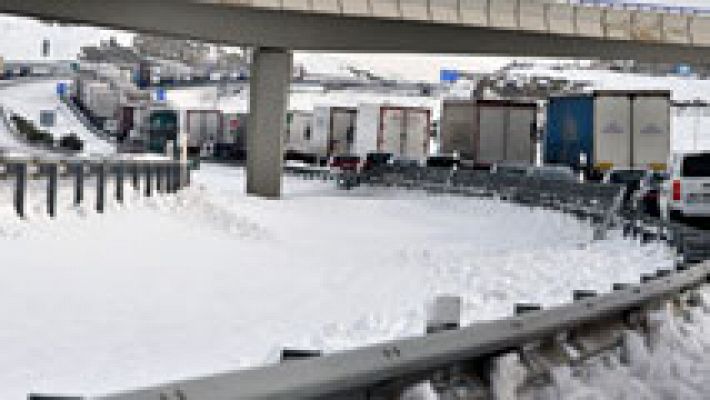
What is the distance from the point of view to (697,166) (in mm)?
26266

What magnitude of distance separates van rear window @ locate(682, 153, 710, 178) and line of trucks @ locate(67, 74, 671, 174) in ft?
54.8

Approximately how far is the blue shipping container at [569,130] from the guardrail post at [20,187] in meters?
26.6

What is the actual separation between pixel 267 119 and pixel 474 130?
28.5 ft

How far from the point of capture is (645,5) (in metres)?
59.3

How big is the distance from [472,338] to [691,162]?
20625 millimetres

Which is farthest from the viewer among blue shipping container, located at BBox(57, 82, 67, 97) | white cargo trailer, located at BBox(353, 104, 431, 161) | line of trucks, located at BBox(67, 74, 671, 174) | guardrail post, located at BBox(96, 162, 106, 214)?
blue shipping container, located at BBox(57, 82, 67, 97)

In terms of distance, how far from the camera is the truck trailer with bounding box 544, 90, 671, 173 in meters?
43.2

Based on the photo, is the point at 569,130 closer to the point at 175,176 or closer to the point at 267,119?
the point at 267,119

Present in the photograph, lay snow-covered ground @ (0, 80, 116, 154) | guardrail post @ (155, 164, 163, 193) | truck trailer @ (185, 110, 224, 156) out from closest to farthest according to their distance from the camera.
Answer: guardrail post @ (155, 164, 163, 193), truck trailer @ (185, 110, 224, 156), snow-covered ground @ (0, 80, 116, 154)

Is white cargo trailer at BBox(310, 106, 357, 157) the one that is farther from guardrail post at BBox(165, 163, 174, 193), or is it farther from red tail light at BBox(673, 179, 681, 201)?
red tail light at BBox(673, 179, 681, 201)

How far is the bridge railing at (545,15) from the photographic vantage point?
52.4 meters

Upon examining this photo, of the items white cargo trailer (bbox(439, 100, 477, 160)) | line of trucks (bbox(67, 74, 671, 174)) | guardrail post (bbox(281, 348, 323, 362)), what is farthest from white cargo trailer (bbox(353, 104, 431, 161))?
guardrail post (bbox(281, 348, 323, 362))

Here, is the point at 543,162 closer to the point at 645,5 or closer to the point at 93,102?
the point at 645,5

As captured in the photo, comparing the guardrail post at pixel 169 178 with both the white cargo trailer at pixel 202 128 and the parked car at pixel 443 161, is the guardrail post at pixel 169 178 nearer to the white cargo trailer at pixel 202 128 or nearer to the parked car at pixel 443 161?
the parked car at pixel 443 161
